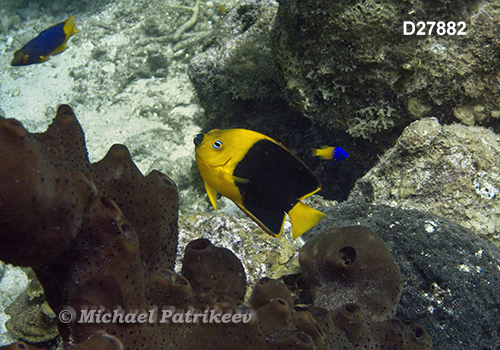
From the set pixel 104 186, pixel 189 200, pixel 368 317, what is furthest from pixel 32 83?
pixel 368 317

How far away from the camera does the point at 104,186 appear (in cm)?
140

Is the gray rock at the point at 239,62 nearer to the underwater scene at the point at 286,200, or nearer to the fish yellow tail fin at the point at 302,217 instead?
the underwater scene at the point at 286,200

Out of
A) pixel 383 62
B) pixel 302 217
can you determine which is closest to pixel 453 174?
pixel 383 62

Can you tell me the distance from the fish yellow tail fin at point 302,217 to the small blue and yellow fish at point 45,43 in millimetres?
5496

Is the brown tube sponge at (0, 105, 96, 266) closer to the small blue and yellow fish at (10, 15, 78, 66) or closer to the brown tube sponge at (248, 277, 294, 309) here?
the brown tube sponge at (248, 277, 294, 309)

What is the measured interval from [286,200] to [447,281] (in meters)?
1.36

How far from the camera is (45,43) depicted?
202 inches

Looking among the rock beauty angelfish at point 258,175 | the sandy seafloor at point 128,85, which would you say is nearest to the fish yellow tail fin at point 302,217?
the rock beauty angelfish at point 258,175

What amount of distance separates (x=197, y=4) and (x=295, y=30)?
582 centimetres

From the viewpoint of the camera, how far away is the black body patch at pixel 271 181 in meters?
1.75

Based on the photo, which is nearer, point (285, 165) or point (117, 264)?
point (117, 264)

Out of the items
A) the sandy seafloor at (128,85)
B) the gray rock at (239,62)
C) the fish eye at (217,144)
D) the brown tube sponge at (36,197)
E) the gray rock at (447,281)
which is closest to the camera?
the brown tube sponge at (36,197)

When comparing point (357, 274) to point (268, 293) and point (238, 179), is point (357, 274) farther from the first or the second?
point (238, 179)

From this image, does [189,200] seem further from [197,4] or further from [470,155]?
[197,4]
